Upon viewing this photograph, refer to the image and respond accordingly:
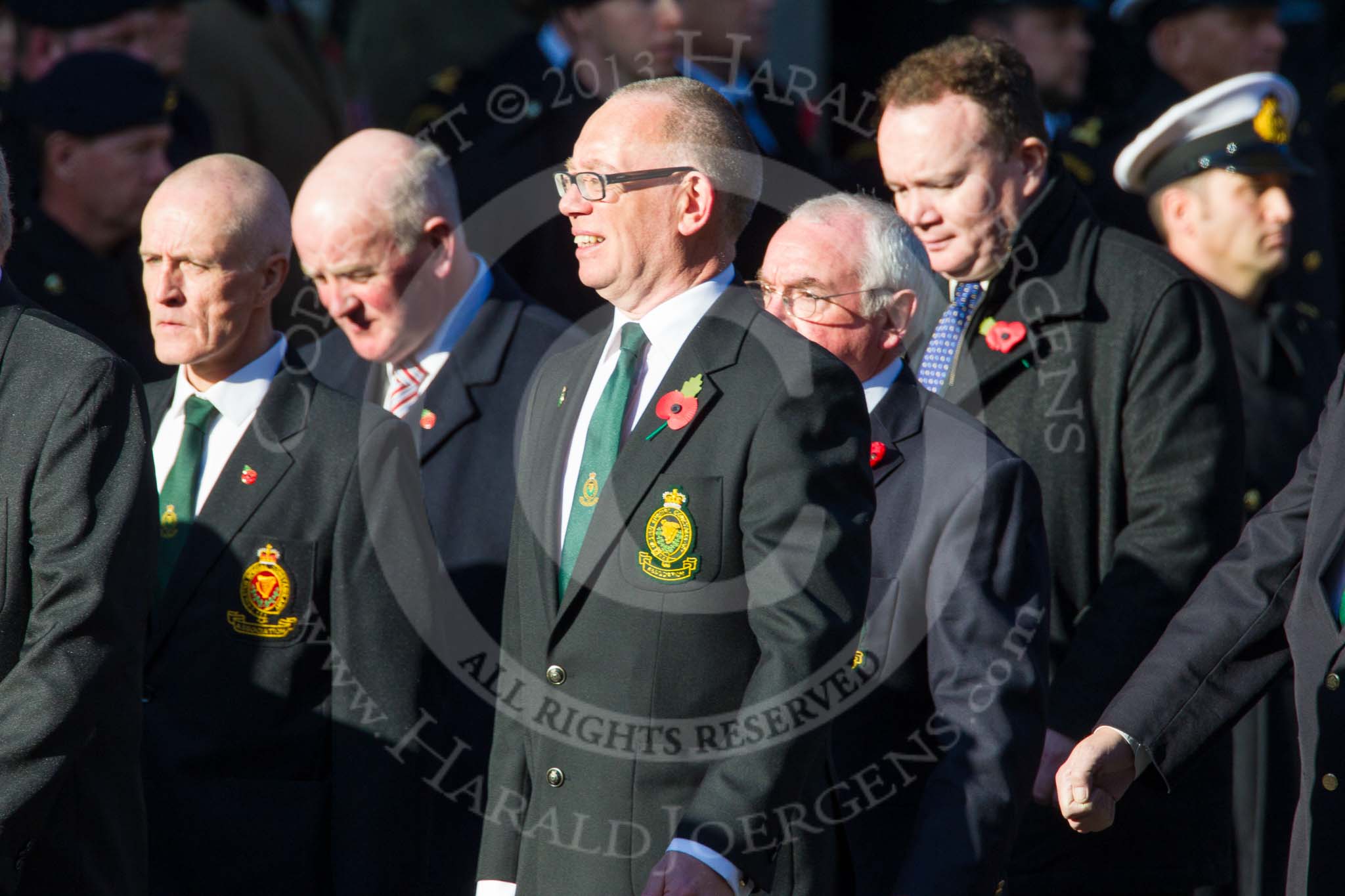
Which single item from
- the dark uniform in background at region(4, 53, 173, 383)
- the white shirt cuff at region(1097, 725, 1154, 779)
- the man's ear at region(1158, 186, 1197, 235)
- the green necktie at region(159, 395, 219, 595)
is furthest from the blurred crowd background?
the white shirt cuff at region(1097, 725, 1154, 779)

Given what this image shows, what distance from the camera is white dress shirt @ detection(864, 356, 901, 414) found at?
3980mm

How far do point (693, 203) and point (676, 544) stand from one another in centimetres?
64

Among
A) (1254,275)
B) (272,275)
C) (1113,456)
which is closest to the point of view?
(272,275)

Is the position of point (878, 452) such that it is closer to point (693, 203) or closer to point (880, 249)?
point (880, 249)

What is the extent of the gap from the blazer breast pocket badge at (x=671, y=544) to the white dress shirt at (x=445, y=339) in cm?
156

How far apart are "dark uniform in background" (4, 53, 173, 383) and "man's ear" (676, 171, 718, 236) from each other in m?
2.46

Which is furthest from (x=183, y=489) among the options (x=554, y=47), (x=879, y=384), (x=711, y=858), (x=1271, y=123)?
(x=1271, y=123)

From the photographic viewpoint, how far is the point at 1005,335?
4582 millimetres

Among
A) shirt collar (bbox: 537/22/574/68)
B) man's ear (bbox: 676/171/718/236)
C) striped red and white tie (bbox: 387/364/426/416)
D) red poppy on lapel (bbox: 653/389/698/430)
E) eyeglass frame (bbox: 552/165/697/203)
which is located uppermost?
shirt collar (bbox: 537/22/574/68)

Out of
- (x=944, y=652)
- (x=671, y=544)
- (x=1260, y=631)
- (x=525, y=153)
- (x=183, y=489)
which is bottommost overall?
(x=944, y=652)

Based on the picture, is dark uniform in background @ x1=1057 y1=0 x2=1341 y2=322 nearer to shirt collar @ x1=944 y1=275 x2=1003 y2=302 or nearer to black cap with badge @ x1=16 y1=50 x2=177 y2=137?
shirt collar @ x1=944 y1=275 x2=1003 y2=302

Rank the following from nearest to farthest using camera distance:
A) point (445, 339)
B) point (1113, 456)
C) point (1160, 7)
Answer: point (1113, 456)
point (445, 339)
point (1160, 7)

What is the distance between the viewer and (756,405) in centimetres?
329

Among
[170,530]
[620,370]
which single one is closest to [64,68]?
[170,530]
